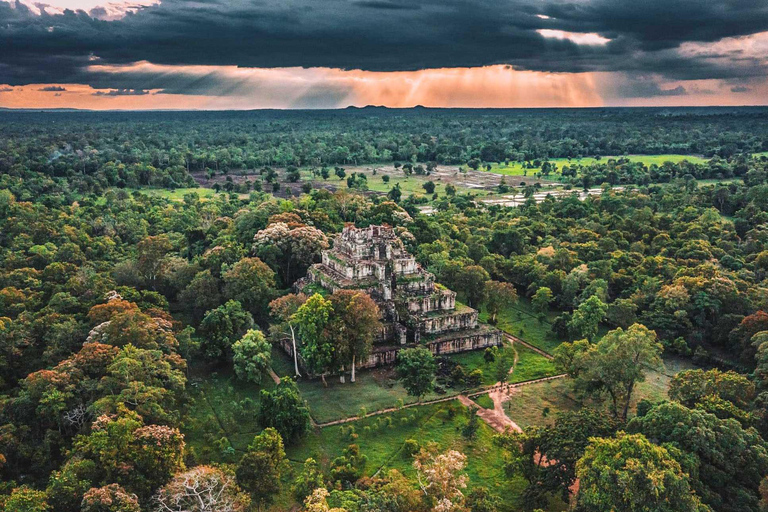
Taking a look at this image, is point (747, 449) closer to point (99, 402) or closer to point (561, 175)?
point (99, 402)

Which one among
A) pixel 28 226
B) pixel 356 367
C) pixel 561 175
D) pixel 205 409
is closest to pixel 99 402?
pixel 205 409

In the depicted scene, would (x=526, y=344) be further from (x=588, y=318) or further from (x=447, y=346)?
(x=447, y=346)

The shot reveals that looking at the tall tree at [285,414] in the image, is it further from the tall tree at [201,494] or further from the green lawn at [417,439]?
the tall tree at [201,494]

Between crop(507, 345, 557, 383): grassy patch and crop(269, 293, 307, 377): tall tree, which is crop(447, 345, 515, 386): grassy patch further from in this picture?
crop(269, 293, 307, 377): tall tree

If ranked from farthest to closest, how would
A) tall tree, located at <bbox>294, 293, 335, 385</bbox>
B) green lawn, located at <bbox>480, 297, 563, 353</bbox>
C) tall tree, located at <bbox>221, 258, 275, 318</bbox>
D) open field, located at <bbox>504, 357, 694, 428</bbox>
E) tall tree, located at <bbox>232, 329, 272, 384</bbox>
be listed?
tall tree, located at <bbox>221, 258, 275, 318</bbox>
green lawn, located at <bbox>480, 297, 563, 353</bbox>
tall tree, located at <bbox>232, 329, 272, 384</bbox>
tall tree, located at <bbox>294, 293, 335, 385</bbox>
open field, located at <bbox>504, 357, 694, 428</bbox>

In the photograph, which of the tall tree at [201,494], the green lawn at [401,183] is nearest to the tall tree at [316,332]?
the tall tree at [201,494]

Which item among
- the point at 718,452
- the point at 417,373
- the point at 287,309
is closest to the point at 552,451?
the point at 718,452

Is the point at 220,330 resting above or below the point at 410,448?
above

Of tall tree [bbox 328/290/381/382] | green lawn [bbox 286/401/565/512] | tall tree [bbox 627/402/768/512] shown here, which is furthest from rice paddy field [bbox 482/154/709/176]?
tall tree [bbox 627/402/768/512]
